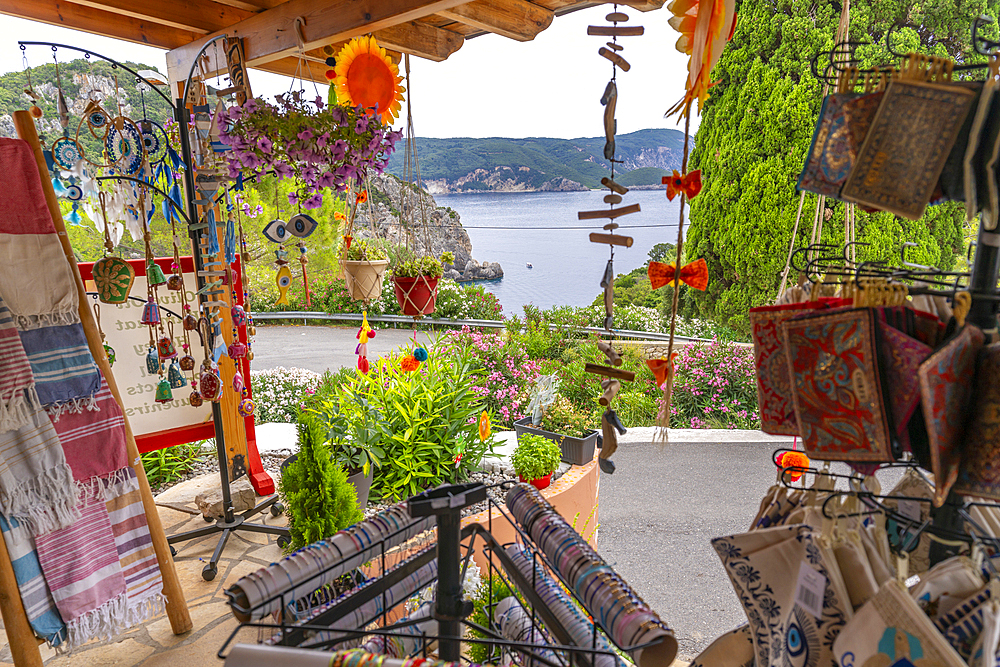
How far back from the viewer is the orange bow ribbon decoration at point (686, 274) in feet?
2.90

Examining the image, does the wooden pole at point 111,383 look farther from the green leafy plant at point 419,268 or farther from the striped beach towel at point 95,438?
the green leafy plant at point 419,268

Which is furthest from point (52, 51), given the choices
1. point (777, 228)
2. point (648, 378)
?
point (777, 228)

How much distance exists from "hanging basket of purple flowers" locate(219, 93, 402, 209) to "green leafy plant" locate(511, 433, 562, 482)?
5.26 feet

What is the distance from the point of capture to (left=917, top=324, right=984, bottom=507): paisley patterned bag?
1.86 feet

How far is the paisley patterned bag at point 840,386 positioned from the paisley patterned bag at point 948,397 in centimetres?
5

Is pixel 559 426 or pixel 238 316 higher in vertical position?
pixel 238 316

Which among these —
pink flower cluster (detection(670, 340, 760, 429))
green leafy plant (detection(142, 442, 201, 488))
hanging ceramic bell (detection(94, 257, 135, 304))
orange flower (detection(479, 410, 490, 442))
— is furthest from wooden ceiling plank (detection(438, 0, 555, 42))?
pink flower cluster (detection(670, 340, 760, 429))

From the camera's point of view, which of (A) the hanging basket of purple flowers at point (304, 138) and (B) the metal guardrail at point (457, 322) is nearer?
(A) the hanging basket of purple flowers at point (304, 138)

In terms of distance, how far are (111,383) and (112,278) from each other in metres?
0.43

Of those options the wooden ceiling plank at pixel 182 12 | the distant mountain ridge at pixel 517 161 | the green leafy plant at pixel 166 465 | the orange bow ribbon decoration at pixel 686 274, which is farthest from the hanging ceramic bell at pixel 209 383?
the distant mountain ridge at pixel 517 161

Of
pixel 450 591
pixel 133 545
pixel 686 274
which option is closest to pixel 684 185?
pixel 686 274

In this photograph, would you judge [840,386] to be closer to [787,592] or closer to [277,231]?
[787,592]

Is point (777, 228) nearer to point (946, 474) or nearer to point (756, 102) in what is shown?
point (756, 102)

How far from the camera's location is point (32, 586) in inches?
59.1
